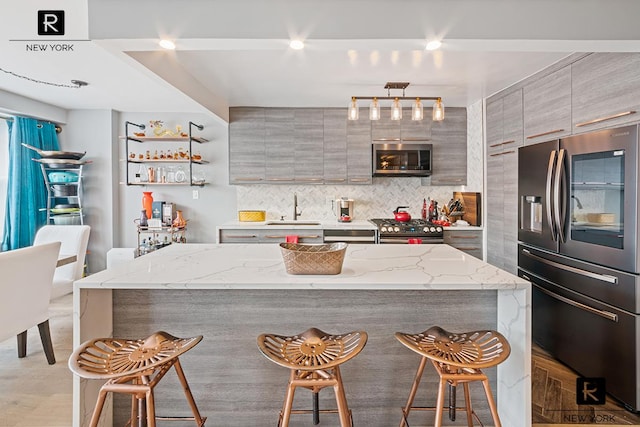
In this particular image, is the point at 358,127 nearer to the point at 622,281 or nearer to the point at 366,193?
the point at 366,193

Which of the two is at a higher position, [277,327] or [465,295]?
[465,295]

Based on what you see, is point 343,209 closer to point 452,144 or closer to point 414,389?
point 452,144

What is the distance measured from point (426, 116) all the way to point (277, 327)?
3351 mm

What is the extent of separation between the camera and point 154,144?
473 cm

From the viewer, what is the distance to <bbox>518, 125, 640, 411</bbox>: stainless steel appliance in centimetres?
210

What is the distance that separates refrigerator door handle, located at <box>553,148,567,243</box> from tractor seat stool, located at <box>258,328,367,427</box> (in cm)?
186

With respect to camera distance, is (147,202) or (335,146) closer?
(335,146)

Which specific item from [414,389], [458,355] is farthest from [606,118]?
[414,389]

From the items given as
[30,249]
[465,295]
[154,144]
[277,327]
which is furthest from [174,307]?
[154,144]

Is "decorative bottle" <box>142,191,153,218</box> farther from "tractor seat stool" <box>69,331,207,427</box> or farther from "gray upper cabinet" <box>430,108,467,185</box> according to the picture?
"gray upper cabinet" <box>430,108,467,185</box>

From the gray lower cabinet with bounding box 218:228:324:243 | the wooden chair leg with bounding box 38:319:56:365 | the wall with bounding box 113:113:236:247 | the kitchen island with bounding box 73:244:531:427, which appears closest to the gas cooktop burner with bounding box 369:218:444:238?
the gray lower cabinet with bounding box 218:228:324:243

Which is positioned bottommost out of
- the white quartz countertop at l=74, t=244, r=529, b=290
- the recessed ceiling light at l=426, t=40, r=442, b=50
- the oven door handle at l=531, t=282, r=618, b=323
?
the oven door handle at l=531, t=282, r=618, b=323

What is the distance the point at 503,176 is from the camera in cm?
354

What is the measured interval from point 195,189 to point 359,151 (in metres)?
2.14
